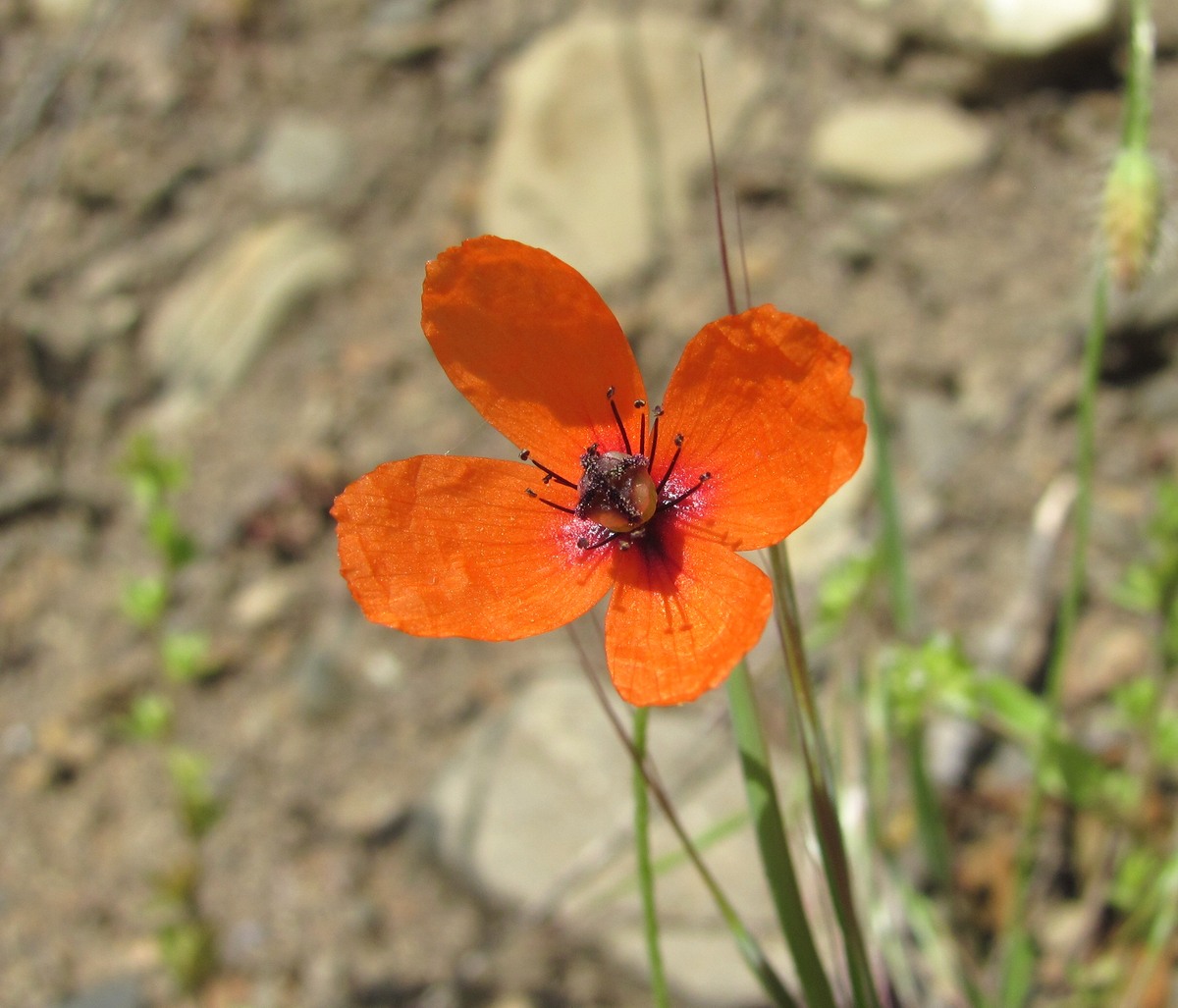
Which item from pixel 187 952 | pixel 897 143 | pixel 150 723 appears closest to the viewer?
pixel 187 952

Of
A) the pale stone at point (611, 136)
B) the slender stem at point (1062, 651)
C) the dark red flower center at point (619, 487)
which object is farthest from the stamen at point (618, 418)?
the pale stone at point (611, 136)

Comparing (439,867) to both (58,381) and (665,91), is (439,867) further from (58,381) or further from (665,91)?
(665,91)

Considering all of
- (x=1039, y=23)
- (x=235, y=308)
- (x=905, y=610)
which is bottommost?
(x=905, y=610)

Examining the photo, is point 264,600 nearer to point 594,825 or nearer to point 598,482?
point 594,825

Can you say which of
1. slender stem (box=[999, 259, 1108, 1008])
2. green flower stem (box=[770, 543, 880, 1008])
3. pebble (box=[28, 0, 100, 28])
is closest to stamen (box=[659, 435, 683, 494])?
green flower stem (box=[770, 543, 880, 1008])

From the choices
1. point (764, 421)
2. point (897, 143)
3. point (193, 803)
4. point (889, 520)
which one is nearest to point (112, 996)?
point (193, 803)

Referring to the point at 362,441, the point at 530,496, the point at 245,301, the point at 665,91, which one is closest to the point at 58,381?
the point at 245,301

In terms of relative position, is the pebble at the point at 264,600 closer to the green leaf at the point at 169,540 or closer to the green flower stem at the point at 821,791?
the green leaf at the point at 169,540

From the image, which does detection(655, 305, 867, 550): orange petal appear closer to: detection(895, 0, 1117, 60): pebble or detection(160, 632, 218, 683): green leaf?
detection(160, 632, 218, 683): green leaf
